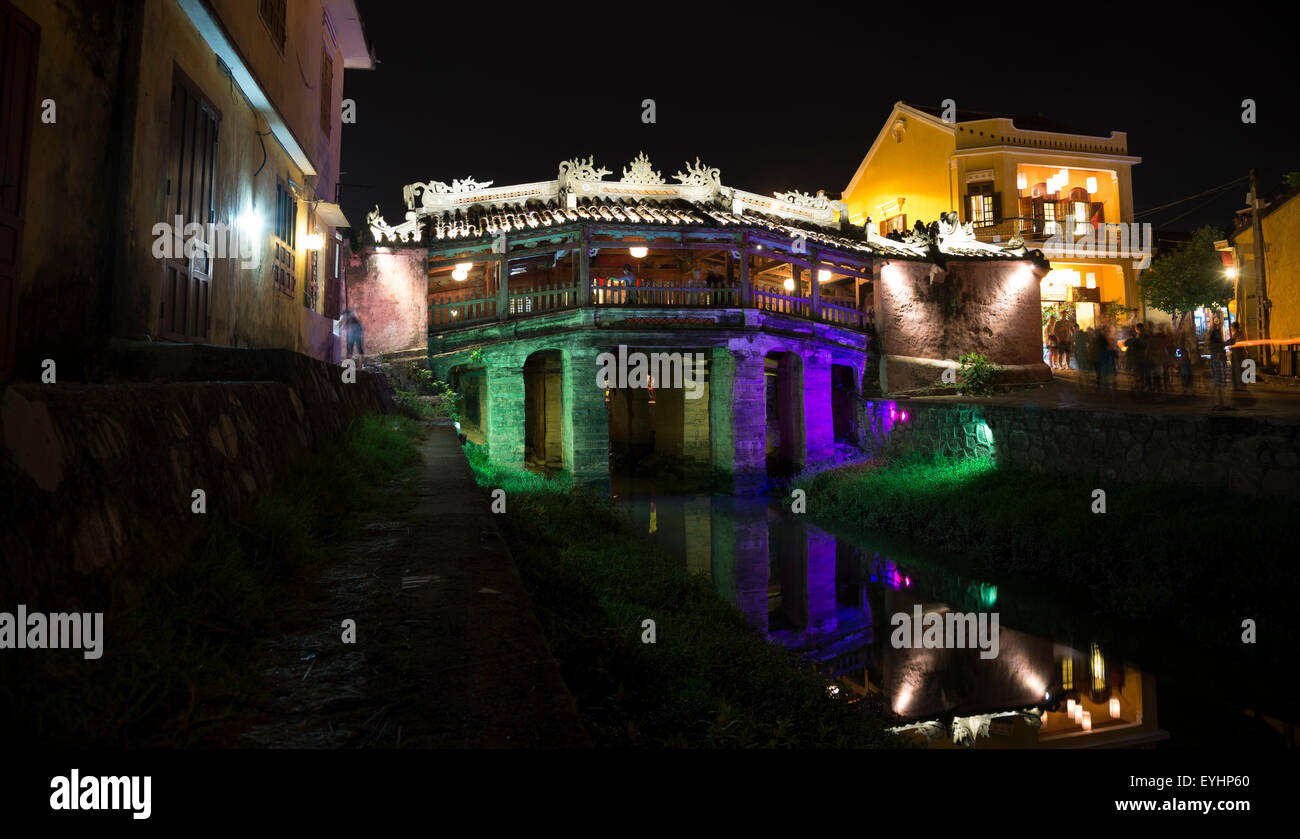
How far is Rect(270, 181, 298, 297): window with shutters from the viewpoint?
1095 centimetres

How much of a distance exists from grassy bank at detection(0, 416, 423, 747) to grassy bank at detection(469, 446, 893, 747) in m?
1.50

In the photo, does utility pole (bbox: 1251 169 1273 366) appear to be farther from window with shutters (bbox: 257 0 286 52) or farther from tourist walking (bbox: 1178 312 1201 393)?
window with shutters (bbox: 257 0 286 52)

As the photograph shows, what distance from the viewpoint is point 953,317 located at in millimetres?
23797

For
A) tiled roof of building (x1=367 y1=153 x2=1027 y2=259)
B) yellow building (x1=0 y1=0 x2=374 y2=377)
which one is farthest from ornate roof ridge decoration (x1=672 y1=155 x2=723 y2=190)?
yellow building (x1=0 y1=0 x2=374 y2=377)

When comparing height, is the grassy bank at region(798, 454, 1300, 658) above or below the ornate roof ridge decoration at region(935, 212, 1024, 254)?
below

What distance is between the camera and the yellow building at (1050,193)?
27.6 m

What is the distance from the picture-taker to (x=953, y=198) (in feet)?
93.1

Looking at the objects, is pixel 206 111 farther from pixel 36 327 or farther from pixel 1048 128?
pixel 1048 128

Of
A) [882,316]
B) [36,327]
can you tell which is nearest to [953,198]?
[882,316]

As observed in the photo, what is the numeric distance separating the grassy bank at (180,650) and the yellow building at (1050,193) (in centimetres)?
2915

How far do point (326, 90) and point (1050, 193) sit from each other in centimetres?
2813

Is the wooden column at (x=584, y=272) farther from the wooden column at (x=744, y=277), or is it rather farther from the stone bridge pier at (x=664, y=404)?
the wooden column at (x=744, y=277)
